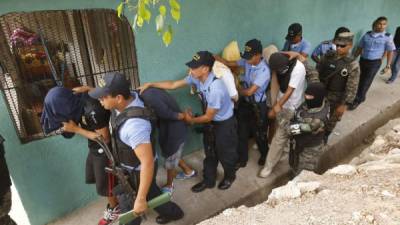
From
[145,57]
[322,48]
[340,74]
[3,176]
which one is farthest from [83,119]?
[322,48]

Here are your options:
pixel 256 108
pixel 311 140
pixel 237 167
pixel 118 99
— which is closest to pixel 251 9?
pixel 256 108

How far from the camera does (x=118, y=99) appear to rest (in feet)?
7.26

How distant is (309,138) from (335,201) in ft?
3.27

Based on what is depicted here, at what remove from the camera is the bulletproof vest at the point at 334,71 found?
3656 mm

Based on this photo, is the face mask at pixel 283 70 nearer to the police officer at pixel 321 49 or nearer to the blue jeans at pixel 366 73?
the police officer at pixel 321 49

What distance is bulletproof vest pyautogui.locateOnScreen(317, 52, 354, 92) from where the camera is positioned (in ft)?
12.0

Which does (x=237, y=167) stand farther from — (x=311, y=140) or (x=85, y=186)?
(x=85, y=186)

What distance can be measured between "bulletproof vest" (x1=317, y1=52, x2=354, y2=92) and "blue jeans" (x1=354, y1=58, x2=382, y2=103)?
2065mm

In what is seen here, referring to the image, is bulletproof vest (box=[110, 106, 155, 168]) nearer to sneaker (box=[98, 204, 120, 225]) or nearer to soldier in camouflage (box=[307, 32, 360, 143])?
sneaker (box=[98, 204, 120, 225])

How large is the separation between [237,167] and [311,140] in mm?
1182

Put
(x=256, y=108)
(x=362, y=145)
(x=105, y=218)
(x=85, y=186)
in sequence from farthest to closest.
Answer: (x=362, y=145)
(x=256, y=108)
(x=85, y=186)
(x=105, y=218)

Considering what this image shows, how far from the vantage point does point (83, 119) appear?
2.47 meters

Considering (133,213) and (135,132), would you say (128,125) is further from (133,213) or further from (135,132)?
(133,213)

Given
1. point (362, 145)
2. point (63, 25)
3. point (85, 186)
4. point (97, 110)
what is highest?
point (63, 25)
